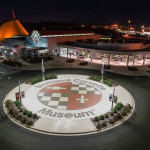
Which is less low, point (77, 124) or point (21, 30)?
point (21, 30)

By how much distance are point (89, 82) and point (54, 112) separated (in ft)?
35.8

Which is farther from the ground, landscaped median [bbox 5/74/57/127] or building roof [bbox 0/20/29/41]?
building roof [bbox 0/20/29/41]

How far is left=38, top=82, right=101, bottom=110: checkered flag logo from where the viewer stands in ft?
61.6

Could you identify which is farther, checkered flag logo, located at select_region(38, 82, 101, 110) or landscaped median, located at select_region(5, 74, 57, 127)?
checkered flag logo, located at select_region(38, 82, 101, 110)

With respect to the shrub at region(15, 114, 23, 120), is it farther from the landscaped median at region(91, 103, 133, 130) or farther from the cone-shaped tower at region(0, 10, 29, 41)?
the cone-shaped tower at region(0, 10, 29, 41)

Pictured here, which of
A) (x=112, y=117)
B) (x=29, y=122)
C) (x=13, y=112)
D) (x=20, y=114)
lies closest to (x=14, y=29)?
(x=13, y=112)

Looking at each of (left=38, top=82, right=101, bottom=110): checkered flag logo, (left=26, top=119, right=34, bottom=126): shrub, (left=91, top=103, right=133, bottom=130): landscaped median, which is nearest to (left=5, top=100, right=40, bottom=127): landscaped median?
(left=26, top=119, right=34, bottom=126): shrub

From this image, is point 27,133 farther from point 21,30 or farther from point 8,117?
point 21,30

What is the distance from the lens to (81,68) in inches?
1394

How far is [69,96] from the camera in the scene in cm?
2111

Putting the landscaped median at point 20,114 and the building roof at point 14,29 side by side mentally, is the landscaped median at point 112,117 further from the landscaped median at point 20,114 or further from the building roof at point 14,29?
the building roof at point 14,29

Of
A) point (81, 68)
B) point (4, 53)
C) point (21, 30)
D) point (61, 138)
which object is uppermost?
point (21, 30)

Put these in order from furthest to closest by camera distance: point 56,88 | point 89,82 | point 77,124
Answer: point 89,82 < point 56,88 < point 77,124

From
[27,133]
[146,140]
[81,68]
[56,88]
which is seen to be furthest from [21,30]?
[146,140]
